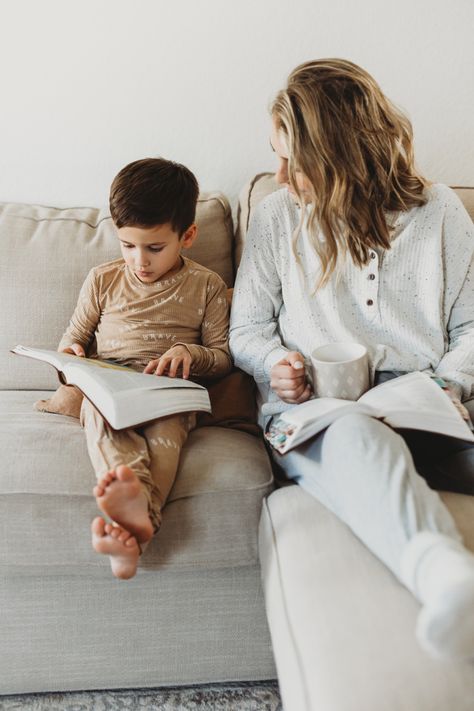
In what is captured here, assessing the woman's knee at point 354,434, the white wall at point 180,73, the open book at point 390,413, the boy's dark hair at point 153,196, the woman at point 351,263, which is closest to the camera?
the woman's knee at point 354,434

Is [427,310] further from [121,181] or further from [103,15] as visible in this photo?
[103,15]

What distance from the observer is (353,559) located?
97 cm

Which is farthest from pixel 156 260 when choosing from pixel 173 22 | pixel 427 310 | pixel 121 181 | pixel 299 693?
pixel 299 693

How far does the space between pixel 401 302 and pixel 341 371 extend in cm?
31

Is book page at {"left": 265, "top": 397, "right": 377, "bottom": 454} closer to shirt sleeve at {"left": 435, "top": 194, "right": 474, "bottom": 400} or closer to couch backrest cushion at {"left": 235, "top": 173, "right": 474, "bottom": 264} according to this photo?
shirt sleeve at {"left": 435, "top": 194, "right": 474, "bottom": 400}

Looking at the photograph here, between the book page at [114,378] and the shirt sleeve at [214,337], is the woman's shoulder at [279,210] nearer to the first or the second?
the shirt sleeve at [214,337]

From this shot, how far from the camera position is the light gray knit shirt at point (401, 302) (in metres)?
1.41

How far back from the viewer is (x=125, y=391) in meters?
1.22

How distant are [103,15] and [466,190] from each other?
3.35ft

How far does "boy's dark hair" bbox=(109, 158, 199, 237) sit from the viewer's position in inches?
56.3

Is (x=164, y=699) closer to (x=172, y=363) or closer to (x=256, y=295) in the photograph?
(x=172, y=363)

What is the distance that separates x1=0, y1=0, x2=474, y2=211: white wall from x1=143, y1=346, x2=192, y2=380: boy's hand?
693 mm

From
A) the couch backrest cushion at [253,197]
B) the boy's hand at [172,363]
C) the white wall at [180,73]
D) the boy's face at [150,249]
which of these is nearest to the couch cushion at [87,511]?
the boy's hand at [172,363]

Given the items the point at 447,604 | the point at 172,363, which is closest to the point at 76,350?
the point at 172,363
